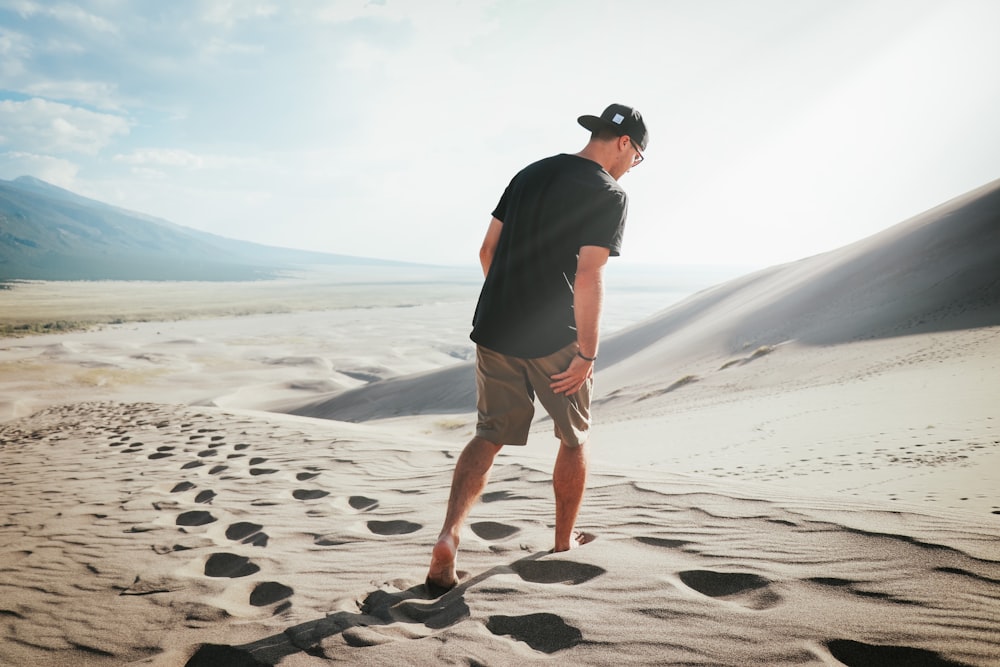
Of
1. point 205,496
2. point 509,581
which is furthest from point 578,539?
point 205,496

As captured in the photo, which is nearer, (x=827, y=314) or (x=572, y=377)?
(x=572, y=377)

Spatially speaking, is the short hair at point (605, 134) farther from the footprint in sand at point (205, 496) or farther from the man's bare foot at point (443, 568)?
the footprint in sand at point (205, 496)

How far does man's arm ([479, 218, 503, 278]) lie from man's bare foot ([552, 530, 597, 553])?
47.2 inches

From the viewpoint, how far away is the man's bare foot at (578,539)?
231cm

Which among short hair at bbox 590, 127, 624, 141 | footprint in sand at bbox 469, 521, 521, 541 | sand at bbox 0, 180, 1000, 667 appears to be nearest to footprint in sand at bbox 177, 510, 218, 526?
sand at bbox 0, 180, 1000, 667

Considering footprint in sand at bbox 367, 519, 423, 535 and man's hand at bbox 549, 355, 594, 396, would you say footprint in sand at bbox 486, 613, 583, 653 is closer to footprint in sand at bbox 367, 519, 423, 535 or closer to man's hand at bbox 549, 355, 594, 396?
man's hand at bbox 549, 355, 594, 396

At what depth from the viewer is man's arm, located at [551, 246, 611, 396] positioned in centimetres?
206

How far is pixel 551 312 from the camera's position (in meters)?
2.20

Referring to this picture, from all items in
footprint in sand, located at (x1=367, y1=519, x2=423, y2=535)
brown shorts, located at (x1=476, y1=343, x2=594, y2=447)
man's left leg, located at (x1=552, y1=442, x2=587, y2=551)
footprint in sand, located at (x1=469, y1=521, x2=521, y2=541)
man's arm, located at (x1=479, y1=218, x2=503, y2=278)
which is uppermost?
man's arm, located at (x1=479, y1=218, x2=503, y2=278)

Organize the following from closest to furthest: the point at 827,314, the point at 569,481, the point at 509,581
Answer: the point at 509,581
the point at 569,481
the point at 827,314

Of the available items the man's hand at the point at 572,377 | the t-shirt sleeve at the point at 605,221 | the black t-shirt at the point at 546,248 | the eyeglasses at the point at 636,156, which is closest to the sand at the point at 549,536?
the man's hand at the point at 572,377

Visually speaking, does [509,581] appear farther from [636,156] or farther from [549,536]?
[636,156]

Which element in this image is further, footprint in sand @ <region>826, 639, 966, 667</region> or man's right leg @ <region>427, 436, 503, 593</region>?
man's right leg @ <region>427, 436, 503, 593</region>

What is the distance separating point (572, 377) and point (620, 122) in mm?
1032
